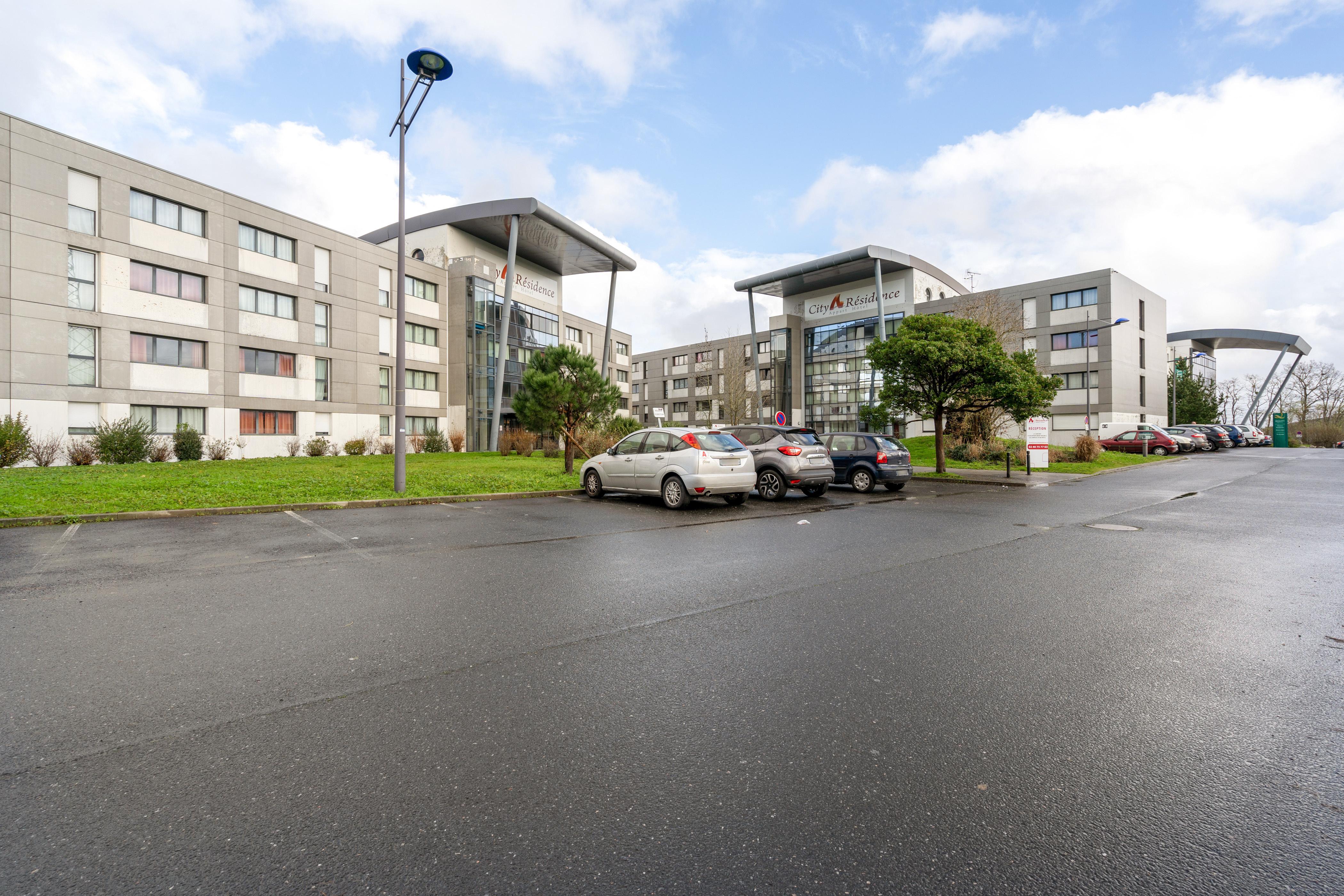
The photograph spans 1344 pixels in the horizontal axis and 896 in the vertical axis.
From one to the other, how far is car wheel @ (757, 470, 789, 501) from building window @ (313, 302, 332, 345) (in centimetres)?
2916

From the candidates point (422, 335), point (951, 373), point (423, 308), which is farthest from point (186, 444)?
point (951, 373)

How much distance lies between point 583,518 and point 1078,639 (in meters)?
8.30

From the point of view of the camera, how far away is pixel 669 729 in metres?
3.31

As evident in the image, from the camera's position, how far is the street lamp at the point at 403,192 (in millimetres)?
14531

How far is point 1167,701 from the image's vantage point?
12.1 feet

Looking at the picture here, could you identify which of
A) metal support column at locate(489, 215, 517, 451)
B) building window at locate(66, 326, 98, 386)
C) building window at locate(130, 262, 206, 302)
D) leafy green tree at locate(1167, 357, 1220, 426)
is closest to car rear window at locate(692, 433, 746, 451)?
building window at locate(66, 326, 98, 386)

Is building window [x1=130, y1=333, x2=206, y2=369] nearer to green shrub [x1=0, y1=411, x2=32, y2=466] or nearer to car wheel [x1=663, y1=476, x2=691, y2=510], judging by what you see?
green shrub [x1=0, y1=411, x2=32, y2=466]

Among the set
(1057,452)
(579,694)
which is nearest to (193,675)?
(579,694)

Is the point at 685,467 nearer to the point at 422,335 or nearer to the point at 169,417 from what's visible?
the point at 169,417

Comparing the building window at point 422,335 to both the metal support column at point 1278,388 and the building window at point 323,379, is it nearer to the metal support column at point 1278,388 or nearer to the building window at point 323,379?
the building window at point 323,379

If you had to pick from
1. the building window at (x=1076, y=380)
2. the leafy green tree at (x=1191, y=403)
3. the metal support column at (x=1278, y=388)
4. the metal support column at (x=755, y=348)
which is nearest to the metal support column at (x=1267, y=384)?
the metal support column at (x=1278, y=388)

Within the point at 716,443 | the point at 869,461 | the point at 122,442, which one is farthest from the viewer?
the point at 122,442

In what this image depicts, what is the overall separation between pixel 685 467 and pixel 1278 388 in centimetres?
9165

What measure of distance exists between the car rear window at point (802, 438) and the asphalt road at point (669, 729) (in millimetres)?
8143
